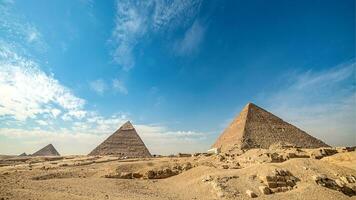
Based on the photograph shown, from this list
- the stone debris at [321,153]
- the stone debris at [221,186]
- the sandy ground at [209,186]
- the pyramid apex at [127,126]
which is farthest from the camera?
the pyramid apex at [127,126]

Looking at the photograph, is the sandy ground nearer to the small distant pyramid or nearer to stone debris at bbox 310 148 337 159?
stone debris at bbox 310 148 337 159

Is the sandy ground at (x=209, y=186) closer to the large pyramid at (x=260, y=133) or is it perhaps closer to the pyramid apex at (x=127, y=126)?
the large pyramid at (x=260, y=133)

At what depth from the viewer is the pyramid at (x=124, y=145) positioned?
1772 inches

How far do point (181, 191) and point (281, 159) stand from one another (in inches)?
330

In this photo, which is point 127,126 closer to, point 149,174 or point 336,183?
point 149,174

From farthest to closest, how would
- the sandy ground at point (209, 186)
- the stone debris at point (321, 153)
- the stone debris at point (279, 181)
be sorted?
1. the stone debris at point (321, 153)
2. the stone debris at point (279, 181)
3. the sandy ground at point (209, 186)

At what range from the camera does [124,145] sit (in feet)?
154

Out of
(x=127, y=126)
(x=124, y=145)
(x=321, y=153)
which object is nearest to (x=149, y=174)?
(x=321, y=153)

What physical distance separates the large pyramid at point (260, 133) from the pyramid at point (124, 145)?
14229 millimetres

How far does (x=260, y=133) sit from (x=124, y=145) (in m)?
22.9

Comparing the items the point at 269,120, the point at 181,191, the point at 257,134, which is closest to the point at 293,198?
the point at 181,191

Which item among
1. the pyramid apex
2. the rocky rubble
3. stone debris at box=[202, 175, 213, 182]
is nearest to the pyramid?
the pyramid apex

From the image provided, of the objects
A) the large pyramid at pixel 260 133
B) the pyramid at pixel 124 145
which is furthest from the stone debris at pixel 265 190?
the pyramid at pixel 124 145

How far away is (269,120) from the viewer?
40.7m
